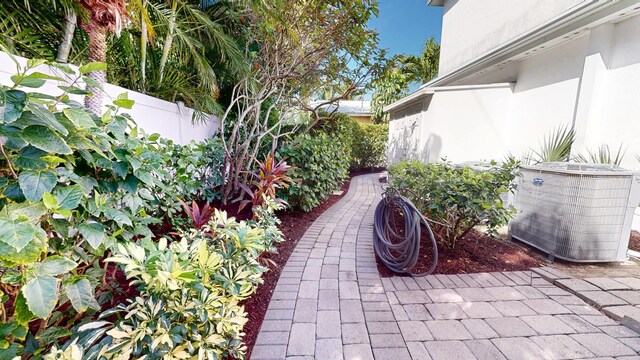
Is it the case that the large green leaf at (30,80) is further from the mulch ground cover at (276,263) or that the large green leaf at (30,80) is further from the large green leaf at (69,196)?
the mulch ground cover at (276,263)

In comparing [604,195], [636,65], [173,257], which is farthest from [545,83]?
[173,257]

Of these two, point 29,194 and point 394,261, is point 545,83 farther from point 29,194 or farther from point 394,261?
point 29,194

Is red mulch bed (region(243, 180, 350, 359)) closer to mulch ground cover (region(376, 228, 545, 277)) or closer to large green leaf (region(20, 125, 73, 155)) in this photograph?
mulch ground cover (region(376, 228, 545, 277))

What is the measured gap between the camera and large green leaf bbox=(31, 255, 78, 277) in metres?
0.97

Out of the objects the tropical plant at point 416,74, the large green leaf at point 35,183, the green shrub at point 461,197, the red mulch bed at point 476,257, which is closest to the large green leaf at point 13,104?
the large green leaf at point 35,183

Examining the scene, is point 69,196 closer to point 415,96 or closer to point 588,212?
point 588,212

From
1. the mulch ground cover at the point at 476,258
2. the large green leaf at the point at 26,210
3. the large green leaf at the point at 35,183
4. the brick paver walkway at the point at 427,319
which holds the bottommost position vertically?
the brick paver walkway at the point at 427,319

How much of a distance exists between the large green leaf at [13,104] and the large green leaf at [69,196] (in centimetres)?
33

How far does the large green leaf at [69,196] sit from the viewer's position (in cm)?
107

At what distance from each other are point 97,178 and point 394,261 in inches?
107

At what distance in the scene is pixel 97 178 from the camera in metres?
1.34

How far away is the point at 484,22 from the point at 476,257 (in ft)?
27.8

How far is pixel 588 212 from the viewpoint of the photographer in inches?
116

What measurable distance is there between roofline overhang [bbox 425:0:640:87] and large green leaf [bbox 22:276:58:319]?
22.5ft
